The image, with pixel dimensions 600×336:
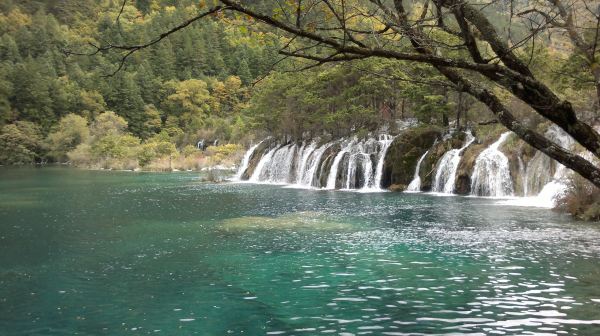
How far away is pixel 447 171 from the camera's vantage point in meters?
35.8

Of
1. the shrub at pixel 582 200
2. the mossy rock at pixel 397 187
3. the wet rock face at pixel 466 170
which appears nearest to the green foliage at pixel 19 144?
the mossy rock at pixel 397 187

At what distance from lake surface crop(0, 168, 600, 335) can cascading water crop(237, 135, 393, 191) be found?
13.7m

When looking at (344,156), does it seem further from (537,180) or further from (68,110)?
(68,110)

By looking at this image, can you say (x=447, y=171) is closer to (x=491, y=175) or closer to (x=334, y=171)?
(x=491, y=175)

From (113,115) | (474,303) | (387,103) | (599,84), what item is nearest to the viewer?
(599,84)

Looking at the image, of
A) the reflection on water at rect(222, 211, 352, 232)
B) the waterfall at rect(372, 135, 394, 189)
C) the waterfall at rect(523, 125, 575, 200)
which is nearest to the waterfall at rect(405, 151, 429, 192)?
the waterfall at rect(372, 135, 394, 189)

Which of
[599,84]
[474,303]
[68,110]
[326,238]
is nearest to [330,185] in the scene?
[326,238]

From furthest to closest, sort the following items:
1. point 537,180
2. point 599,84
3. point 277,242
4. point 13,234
→ point 537,180
point 13,234
point 277,242
point 599,84

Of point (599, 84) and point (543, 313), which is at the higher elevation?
point (599, 84)

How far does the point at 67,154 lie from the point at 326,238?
255 ft

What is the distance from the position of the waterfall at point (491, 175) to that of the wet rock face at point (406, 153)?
6.05 metres

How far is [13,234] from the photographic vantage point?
2134 cm

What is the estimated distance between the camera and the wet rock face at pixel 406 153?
3894 centimetres

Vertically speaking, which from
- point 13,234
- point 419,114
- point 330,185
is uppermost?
point 419,114
